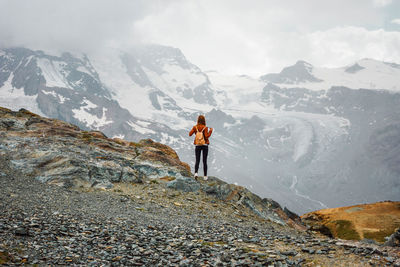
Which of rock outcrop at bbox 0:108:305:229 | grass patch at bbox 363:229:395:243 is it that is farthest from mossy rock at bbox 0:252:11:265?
grass patch at bbox 363:229:395:243

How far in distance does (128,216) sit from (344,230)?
61.7 ft

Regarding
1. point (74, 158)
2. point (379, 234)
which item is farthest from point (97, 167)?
point (379, 234)

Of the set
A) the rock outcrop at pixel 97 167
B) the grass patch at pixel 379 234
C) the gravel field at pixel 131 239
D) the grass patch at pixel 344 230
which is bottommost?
the grass patch at pixel 344 230

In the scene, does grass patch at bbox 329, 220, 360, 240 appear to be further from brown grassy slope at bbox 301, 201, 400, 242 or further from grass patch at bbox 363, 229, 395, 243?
grass patch at bbox 363, 229, 395, 243

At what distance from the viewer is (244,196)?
2131 centimetres

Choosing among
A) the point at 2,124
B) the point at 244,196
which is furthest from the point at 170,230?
the point at 2,124

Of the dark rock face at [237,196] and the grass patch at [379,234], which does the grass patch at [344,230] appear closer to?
the grass patch at [379,234]

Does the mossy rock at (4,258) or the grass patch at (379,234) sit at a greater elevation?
→ the mossy rock at (4,258)

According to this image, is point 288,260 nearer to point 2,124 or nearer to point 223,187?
point 223,187

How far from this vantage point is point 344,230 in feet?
80.0

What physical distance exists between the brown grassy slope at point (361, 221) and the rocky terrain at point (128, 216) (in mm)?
4022

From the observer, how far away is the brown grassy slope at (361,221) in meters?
22.7

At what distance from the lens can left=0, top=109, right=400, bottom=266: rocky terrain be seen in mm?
8484

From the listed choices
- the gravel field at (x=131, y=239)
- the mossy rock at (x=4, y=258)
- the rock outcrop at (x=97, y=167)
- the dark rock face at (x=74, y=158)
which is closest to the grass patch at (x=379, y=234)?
the rock outcrop at (x=97, y=167)
